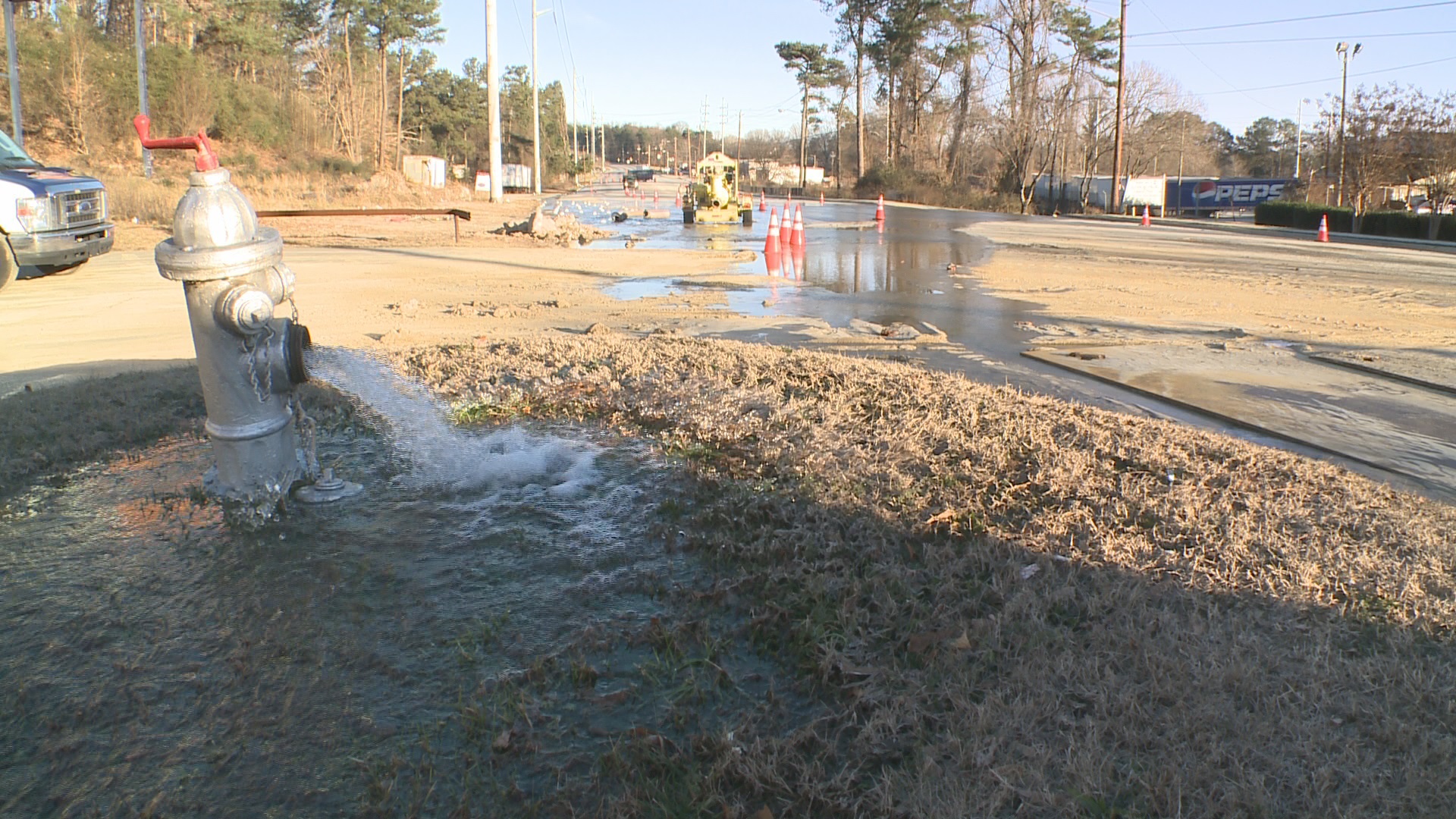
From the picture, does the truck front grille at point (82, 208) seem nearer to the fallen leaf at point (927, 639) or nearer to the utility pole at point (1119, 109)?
the fallen leaf at point (927, 639)

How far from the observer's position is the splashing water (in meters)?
4.82

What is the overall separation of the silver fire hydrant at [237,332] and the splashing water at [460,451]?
1.28 ft

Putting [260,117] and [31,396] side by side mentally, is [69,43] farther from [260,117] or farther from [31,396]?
[31,396]

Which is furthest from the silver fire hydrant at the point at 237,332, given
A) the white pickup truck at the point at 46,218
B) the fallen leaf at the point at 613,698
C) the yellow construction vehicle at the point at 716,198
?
the yellow construction vehicle at the point at 716,198

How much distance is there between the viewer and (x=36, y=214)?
12117mm

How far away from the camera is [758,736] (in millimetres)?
2709

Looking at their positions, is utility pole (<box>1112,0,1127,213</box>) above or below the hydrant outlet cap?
above

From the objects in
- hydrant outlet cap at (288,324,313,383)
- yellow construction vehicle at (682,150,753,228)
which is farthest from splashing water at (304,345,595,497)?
yellow construction vehicle at (682,150,753,228)

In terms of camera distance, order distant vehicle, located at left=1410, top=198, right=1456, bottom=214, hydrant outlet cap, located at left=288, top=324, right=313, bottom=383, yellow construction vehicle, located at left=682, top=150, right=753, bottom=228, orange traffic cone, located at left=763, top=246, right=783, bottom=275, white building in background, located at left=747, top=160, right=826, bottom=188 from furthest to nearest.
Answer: white building in background, located at left=747, top=160, right=826, bottom=188 < distant vehicle, located at left=1410, top=198, right=1456, bottom=214 < yellow construction vehicle, located at left=682, top=150, right=753, bottom=228 < orange traffic cone, located at left=763, top=246, right=783, bottom=275 < hydrant outlet cap, located at left=288, top=324, right=313, bottom=383

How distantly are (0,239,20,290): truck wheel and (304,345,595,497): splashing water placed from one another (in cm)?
742

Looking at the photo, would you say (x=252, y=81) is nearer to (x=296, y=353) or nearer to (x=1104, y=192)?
(x=1104, y=192)

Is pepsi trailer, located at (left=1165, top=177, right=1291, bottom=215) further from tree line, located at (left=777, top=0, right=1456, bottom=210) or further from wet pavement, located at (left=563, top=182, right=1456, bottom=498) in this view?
wet pavement, located at (left=563, top=182, right=1456, bottom=498)

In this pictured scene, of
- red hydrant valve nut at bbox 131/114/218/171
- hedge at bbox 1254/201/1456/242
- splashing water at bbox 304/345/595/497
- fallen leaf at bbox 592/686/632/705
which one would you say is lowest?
fallen leaf at bbox 592/686/632/705

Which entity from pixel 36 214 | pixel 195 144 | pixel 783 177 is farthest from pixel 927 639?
pixel 783 177
